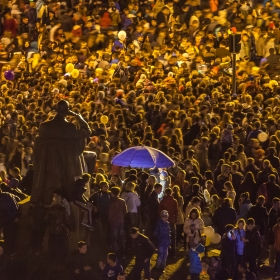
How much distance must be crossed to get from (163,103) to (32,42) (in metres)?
10.5

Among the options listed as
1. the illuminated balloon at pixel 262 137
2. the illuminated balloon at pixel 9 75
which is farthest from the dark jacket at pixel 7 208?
the illuminated balloon at pixel 9 75

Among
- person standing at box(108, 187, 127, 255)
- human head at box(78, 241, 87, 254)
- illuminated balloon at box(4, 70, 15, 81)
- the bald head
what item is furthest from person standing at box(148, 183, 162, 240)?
illuminated balloon at box(4, 70, 15, 81)

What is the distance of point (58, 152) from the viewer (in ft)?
63.1

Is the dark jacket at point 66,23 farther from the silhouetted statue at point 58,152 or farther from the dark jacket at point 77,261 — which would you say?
the dark jacket at point 77,261

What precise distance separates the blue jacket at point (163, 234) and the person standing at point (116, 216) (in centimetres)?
61

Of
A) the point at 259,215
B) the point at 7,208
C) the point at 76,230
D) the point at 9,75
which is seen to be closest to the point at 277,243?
the point at 259,215

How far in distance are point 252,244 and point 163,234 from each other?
150 centimetres

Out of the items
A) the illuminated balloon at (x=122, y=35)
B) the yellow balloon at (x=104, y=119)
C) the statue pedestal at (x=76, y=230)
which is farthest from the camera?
the illuminated balloon at (x=122, y=35)

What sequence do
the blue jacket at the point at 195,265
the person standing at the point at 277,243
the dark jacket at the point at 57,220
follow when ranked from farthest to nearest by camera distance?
1. the person standing at the point at 277,243
2. the dark jacket at the point at 57,220
3. the blue jacket at the point at 195,265

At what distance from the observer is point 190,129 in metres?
24.9

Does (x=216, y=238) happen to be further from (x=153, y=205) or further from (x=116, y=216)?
(x=116, y=216)

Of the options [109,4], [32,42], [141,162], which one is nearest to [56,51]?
[32,42]

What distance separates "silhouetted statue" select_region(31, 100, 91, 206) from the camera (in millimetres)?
19172

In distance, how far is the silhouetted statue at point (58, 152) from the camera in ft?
A: 62.9
